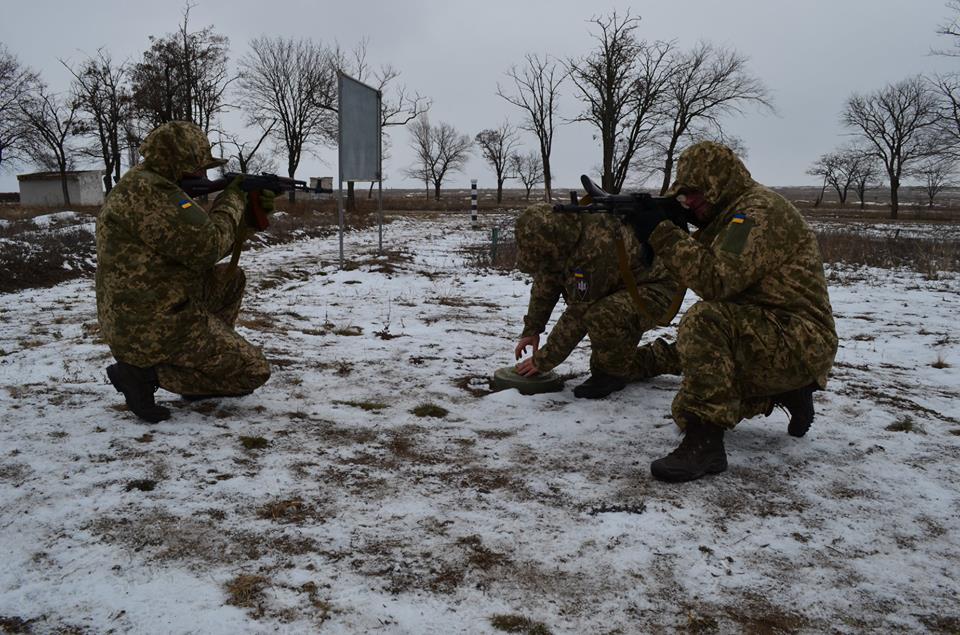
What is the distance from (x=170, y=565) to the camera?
6.70ft

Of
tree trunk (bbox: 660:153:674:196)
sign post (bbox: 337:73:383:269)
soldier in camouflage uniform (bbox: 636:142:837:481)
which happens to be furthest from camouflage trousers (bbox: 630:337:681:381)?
tree trunk (bbox: 660:153:674:196)

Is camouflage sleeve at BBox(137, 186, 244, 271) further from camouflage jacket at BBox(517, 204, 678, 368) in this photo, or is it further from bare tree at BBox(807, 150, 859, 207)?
bare tree at BBox(807, 150, 859, 207)

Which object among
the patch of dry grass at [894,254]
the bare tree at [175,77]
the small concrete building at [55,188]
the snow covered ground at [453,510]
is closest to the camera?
the snow covered ground at [453,510]

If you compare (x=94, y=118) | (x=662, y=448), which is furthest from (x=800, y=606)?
(x=94, y=118)

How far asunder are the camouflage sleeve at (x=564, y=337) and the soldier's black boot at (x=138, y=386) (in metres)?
2.27

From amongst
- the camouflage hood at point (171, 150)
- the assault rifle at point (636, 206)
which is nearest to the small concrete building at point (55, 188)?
the camouflage hood at point (171, 150)

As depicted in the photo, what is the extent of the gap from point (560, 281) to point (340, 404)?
163 cm

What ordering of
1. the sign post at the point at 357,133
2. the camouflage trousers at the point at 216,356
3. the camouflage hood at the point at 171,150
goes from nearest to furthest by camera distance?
the camouflage hood at the point at 171,150 < the camouflage trousers at the point at 216,356 < the sign post at the point at 357,133

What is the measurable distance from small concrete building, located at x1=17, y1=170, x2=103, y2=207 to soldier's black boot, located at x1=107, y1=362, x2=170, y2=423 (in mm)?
50416

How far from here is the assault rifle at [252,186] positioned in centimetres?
343

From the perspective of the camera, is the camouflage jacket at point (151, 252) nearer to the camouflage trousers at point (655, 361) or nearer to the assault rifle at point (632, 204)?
the assault rifle at point (632, 204)

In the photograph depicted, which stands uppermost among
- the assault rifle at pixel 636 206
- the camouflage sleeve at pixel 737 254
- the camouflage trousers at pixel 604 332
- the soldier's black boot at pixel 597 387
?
the assault rifle at pixel 636 206

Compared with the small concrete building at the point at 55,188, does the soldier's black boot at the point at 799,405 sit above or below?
below

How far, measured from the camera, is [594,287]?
3.87m
